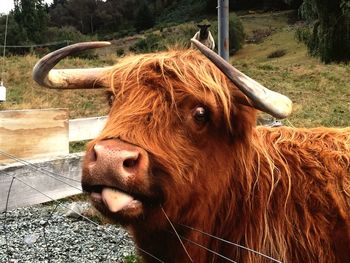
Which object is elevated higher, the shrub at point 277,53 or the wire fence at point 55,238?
the wire fence at point 55,238

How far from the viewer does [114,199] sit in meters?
2.10

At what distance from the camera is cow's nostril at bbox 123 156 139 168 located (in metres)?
2.06

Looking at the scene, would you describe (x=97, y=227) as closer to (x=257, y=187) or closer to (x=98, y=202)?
(x=257, y=187)

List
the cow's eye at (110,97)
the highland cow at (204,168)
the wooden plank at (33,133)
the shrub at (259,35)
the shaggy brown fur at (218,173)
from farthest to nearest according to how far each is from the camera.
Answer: the shrub at (259,35) → the wooden plank at (33,133) → the cow's eye at (110,97) → the shaggy brown fur at (218,173) → the highland cow at (204,168)

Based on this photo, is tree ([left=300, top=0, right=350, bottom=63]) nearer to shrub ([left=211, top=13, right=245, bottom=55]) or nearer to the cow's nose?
the cow's nose

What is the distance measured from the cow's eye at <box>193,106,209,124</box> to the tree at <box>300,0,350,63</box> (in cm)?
2061

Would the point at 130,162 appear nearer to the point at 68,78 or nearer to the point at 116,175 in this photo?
the point at 116,175

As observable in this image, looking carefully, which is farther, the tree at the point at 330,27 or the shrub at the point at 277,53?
the shrub at the point at 277,53

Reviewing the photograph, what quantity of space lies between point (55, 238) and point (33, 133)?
1.04m

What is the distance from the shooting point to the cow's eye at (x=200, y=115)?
2436 millimetres

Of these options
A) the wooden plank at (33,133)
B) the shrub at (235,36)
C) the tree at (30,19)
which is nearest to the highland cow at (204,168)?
the wooden plank at (33,133)

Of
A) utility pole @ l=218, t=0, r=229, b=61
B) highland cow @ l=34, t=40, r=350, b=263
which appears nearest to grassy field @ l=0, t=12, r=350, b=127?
utility pole @ l=218, t=0, r=229, b=61

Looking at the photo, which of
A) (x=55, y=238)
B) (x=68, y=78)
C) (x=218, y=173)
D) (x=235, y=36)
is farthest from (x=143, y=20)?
(x=218, y=173)

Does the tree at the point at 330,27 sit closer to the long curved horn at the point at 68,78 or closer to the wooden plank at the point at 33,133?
the wooden plank at the point at 33,133
